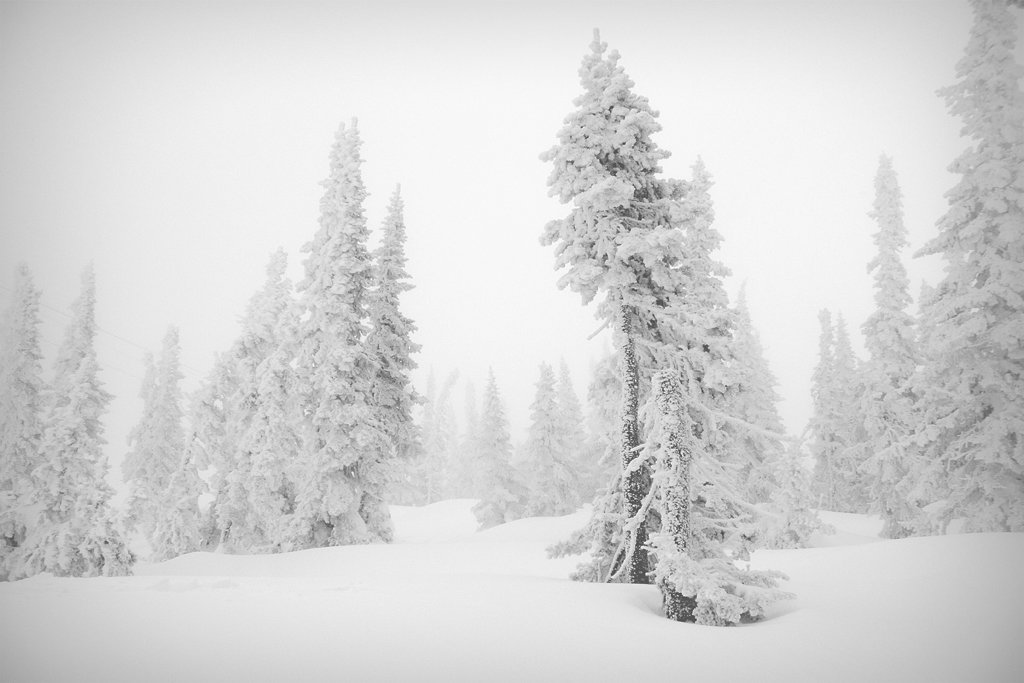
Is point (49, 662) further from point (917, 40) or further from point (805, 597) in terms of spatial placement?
point (917, 40)

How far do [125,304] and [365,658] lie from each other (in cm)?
17138

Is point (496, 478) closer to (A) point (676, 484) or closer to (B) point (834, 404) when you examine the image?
(B) point (834, 404)

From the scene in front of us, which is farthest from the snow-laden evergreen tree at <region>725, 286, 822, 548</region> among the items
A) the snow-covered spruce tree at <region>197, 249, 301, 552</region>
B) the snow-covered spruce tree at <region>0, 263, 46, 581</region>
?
the snow-covered spruce tree at <region>0, 263, 46, 581</region>

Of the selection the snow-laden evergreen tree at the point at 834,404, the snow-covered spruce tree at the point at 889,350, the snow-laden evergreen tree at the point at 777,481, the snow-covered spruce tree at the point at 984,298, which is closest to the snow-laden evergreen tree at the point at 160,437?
the snow-laden evergreen tree at the point at 777,481

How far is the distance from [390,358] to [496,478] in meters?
23.7

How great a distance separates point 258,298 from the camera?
81.2 ft

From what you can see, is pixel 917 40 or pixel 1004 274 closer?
pixel 917 40

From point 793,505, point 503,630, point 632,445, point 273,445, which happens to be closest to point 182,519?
point 273,445

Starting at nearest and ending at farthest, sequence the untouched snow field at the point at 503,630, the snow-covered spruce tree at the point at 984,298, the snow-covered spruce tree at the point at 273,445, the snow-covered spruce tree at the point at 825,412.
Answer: the untouched snow field at the point at 503,630 → the snow-covered spruce tree at the point at 984,298 → the snow-covered spruce tree at the point at 273,445 → the snow-covered spruce tree at the point at 825,412

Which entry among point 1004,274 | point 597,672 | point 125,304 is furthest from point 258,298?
point 125,304

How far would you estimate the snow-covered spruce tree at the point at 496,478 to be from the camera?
1681 inches

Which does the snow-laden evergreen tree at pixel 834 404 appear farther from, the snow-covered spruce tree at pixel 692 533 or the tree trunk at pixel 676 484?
the tree trunk at pixel 676 484

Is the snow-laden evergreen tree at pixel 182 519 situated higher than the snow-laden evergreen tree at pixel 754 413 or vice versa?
the snow-laden evergreen tree at pixel 754 413

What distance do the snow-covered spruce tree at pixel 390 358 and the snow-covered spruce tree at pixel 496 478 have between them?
19.5m
